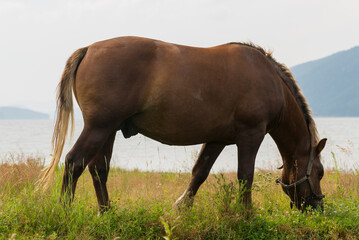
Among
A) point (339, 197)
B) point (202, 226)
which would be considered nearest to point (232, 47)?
point (202, 226)

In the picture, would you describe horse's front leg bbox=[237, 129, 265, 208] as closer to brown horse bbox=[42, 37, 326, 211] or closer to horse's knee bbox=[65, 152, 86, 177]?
brown horse bbox=[42, 37, 326, 211]

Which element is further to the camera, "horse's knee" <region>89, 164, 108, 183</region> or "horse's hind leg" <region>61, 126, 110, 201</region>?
"horse's knee" <region>89, 164, 108, 183</region>

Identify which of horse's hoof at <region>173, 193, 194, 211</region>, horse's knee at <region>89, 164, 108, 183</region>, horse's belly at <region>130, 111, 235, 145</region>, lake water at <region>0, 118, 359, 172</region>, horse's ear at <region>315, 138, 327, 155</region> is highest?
horse's belly at <region>130, 111, 235, 145</region>

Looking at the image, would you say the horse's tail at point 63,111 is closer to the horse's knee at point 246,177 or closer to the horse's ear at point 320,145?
the horse's knee at point 246,177

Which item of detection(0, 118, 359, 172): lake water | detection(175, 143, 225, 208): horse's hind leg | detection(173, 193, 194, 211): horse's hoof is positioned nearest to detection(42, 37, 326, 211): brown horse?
detection(175, 143, 225, 208): horse's hind leg

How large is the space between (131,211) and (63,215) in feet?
2.62

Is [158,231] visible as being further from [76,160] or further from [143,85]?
[143,85]

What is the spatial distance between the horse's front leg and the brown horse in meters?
0.01

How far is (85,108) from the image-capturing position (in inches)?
157

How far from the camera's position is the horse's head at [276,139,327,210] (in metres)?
4.95

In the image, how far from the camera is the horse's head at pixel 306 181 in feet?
16.2

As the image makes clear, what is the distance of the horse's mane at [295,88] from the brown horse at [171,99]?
0.02 m

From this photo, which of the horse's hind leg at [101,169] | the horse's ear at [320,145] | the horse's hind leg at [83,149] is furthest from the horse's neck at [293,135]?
the horse's hind leg at [83,149]

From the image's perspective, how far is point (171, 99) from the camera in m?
3.98
